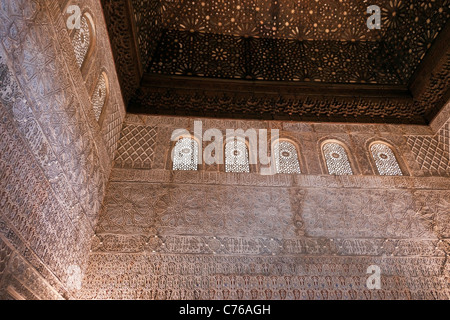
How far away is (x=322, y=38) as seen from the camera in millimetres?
5316

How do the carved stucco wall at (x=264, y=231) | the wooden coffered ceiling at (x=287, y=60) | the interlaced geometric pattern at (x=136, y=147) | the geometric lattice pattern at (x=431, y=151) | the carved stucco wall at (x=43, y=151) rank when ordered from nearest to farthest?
the carved stucco wall at (x=43, y=151)
the carved stucco wall at (x=264, y=231)
the interlaced geometric pattern at (x=136, y=147)
the geometric lattice pattern at (x=431, y=151)
the wooden coffered ceiling at (x=287, y=60)

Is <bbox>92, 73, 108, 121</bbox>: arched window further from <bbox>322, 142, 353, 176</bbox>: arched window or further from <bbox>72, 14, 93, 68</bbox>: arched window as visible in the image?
<bbox>322, 142, 353, 176</bbox>: arched window

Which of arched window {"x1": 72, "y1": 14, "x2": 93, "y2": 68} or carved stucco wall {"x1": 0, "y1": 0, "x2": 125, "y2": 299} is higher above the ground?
arched window {"x1": 72, "y1": 14, "x2": 93, "y2": 68}

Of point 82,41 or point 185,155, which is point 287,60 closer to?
point 185,155

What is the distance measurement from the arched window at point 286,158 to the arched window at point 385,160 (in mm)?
1043

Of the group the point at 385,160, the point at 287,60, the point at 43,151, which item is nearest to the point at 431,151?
the point at 385,160

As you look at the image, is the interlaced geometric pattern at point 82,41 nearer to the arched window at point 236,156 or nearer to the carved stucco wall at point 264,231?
the carved stucco wall at point 264,231

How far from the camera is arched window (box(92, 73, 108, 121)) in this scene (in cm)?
335

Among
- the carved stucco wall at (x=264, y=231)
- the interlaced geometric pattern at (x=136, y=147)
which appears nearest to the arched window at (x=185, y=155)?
the carved stucco wall at (x=264, y=231)

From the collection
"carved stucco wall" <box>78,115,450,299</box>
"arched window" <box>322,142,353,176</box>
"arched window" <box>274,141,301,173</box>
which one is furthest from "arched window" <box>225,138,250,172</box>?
"arched window" <box>322,142,353,176</box>

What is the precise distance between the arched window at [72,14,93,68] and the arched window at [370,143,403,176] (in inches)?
141

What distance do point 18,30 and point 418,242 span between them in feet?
13.0

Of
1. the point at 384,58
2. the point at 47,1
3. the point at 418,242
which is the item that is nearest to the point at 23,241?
the point at 47,1

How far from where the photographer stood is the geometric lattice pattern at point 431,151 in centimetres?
412
